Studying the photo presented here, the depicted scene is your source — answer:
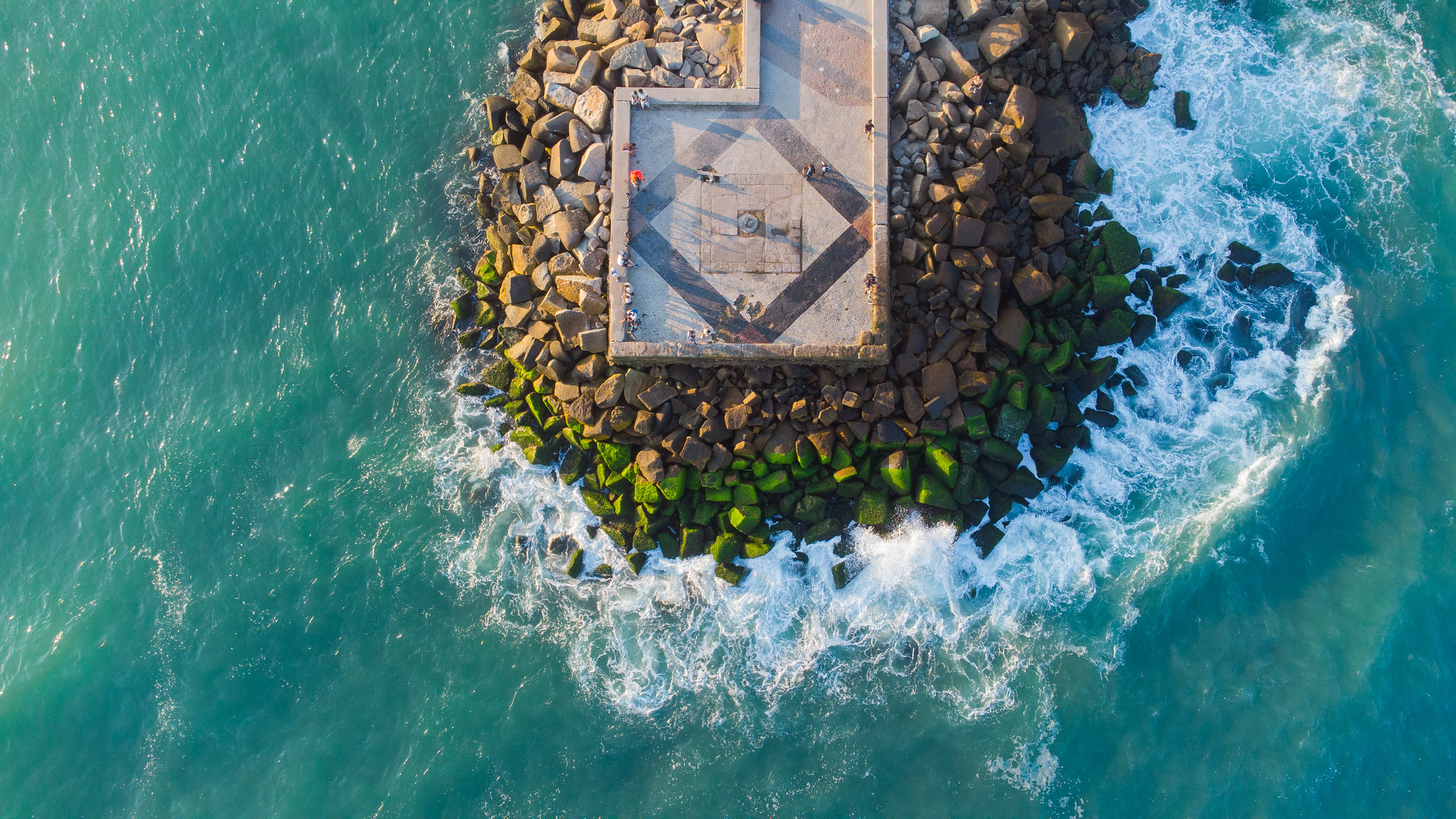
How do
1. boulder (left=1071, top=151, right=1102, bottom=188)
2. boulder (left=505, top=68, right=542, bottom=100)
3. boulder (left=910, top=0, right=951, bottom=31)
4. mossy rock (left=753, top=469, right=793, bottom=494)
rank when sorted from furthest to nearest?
1. boulder (left=505, top=68, right=542, bottom=100)
2. boulder (left=1071, top=151, right=1102, bottom=188)
3. boulder (left=910, top=0, right=951, bottom=31)
4. mossy rock (left=753, top=469, right=793, bottom=494)

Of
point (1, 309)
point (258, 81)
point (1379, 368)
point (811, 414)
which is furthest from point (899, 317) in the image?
point (1, 309)

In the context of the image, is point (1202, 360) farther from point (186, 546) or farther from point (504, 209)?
point (186, 546)

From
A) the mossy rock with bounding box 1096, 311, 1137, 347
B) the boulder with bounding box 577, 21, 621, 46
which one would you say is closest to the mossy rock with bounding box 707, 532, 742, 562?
the mossy rock with bounding box 1096, 311, 1137, 347

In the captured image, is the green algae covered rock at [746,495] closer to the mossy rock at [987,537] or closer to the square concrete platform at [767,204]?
the square concrete platform at [767,204]

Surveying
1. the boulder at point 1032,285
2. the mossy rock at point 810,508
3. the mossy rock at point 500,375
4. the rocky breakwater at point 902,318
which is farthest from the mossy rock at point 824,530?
the mossy rock at point 500,375

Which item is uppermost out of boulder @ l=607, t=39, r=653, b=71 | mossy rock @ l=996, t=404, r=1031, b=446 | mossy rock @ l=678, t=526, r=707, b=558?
boulder @ l=607, t=39, r=653, b=71

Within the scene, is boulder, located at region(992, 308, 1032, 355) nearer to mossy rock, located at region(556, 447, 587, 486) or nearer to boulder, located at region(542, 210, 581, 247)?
boulder, located at region(542, 210, 581, 247)

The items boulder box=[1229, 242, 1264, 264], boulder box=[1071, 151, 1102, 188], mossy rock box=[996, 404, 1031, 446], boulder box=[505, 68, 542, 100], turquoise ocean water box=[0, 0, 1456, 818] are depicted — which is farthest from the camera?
boulder box=[505, 68, 542, 100]
